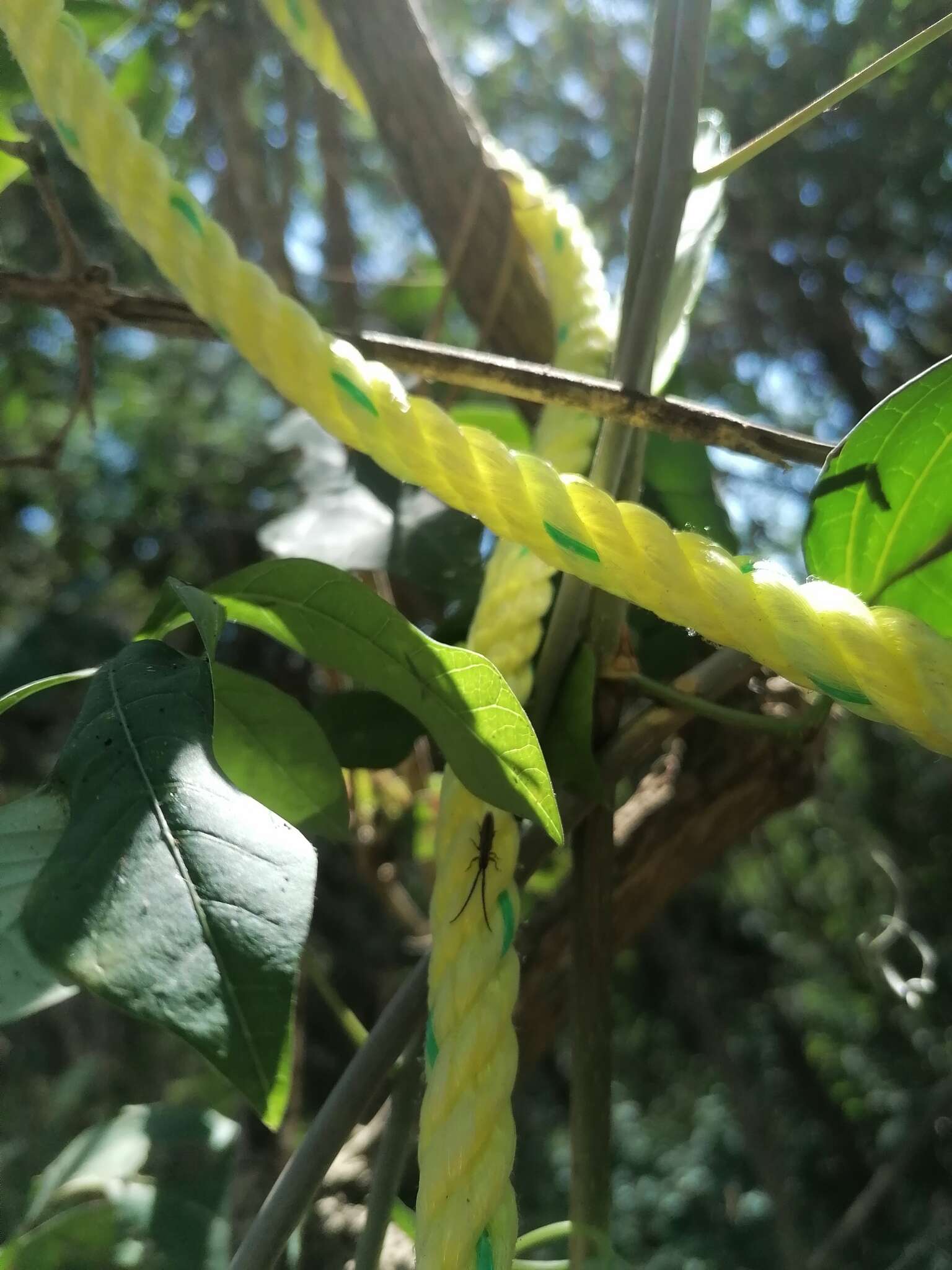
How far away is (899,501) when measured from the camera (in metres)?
0.27

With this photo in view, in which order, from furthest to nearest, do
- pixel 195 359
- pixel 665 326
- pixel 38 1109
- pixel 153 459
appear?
1. pixel 195 359
2. pixel 153 459
3. pixel 38 1109
4. pixel 665 326

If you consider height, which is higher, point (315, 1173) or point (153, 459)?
point (153, 459)

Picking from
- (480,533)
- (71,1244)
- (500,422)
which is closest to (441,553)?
(480,533)

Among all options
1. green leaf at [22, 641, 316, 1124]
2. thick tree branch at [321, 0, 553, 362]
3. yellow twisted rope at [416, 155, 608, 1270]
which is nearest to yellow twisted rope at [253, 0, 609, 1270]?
yellow twisted rope at [416, 155, 608, 1270]

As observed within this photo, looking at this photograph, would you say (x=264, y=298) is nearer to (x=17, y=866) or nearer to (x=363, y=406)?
(x=363, y=406)

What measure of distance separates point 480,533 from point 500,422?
0.11 m

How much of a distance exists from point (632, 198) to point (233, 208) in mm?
679

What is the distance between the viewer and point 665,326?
0.41 m

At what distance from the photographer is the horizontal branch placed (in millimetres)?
301

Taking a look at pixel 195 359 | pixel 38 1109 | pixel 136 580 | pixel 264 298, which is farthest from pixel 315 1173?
pixel 195 359

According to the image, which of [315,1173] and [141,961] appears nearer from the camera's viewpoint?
[141,961]

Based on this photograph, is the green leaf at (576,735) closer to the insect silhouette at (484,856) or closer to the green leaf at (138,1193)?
the insect silhouette at (484,856)

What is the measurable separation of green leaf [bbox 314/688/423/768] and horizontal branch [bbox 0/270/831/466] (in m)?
0.15

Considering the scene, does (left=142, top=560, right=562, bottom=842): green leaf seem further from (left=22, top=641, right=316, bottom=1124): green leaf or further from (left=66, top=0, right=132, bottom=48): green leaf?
(left=66, top=0, right=132, bottom=48): green leaf
